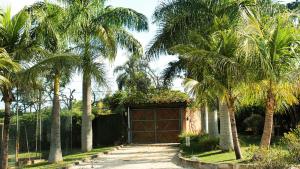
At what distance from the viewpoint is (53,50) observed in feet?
62.3

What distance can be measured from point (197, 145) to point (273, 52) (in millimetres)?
7955

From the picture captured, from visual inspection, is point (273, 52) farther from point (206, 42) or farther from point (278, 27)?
point (206, 42)

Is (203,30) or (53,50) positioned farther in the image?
(203,30)

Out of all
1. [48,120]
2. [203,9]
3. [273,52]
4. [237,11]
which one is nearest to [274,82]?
[273,52]

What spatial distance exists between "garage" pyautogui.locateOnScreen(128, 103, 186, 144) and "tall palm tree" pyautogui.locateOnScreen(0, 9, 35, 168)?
17.1 metres

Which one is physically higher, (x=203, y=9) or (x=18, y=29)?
(x=203, y=9)

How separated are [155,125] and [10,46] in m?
18.0

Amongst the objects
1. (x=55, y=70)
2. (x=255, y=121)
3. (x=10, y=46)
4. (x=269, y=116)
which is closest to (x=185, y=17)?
(x=55, y=70)

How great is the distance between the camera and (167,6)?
20875 millimetres

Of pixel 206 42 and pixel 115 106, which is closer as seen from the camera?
pixel 206 42

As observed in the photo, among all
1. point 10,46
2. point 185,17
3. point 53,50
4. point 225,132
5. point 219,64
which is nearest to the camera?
point 219,64

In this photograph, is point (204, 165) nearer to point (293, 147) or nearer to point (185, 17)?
point (293, 147)

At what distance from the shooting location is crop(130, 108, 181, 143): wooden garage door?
3195 centimetres

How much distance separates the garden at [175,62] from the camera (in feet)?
46.9
